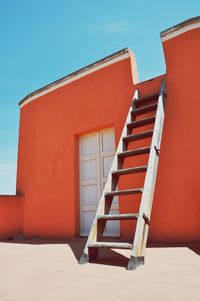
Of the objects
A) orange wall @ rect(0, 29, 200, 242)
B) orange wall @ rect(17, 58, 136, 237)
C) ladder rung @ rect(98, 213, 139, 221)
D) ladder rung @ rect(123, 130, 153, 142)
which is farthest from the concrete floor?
orange wall @ rect(17, 58, 136, 237)

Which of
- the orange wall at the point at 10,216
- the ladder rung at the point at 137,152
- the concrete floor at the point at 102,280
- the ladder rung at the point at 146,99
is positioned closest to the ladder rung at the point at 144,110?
the ladder rung at the point at 146,99

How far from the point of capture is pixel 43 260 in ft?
8.70

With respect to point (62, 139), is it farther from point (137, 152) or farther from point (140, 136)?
point (137, 152)

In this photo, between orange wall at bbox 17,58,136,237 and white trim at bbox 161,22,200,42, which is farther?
orange wall at bbox 17,58,136,237

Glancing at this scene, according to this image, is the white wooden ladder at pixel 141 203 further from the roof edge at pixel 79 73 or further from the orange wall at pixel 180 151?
the roof edge at pixel 79 73

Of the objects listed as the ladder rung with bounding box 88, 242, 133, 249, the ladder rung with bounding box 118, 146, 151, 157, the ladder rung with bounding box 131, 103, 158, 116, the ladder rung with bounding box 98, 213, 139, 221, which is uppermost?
the ladder rung with bounding box 131, 103, 158, 116

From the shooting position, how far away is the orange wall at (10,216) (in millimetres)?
5551

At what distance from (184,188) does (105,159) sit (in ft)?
5.42

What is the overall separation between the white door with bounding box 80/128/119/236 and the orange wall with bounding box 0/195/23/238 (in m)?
1.70

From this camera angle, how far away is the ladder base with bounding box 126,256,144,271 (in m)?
2.06

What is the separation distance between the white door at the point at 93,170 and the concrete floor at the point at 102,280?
2.17m

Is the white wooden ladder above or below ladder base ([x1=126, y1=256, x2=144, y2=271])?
above

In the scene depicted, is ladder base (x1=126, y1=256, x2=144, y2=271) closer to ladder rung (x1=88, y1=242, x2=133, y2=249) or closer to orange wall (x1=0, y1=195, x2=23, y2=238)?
ladder rung (x1=88, y1=242, x2=133, y2=249)

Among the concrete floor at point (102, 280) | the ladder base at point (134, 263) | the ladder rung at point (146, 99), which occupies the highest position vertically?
the ladder rung at point (146, 99)
